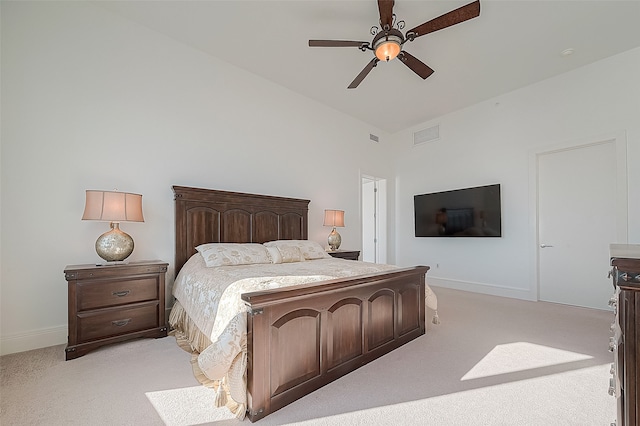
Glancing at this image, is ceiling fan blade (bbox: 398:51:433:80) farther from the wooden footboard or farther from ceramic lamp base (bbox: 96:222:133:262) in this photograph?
ceramic lamp base (bbox: 96:222:133:262)

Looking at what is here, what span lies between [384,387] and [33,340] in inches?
123

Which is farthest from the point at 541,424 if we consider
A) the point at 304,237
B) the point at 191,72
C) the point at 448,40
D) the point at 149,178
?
the point at 191,72

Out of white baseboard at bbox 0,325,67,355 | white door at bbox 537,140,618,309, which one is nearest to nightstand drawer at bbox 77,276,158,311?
white baseboard at bbox 0,325,67,355

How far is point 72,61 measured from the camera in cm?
280

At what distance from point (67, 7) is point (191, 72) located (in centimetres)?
120

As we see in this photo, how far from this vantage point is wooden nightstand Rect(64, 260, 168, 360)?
92.7 inches

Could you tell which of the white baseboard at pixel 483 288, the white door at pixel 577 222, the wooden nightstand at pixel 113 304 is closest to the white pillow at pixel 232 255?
the wooden nightstand at pixel 113 304

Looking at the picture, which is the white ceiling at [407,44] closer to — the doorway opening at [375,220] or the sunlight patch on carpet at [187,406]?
the doorway opening at [375,220]

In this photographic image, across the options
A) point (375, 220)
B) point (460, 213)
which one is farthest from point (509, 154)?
point (375, 220)

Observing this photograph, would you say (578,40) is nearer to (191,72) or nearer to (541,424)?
(541,424)

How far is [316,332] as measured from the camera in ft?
6.37

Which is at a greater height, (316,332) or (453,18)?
(453,18)

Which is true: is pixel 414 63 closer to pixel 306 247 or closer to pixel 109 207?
pixel 306 247

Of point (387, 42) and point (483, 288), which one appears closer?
point (387, 42)
